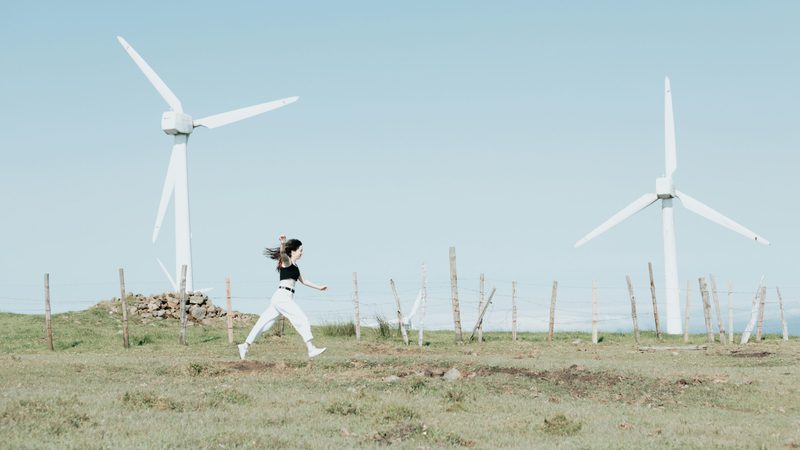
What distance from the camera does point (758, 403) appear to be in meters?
16.5

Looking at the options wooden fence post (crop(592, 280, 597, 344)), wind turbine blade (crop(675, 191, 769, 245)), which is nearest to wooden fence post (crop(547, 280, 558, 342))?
wooden fence post (crop(592, 280, 597, 344))

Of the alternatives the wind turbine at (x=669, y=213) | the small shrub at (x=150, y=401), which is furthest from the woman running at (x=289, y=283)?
the wind turbine at (x=669, y=213)

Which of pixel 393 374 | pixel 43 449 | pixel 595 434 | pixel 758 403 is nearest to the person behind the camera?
pixel 43 449

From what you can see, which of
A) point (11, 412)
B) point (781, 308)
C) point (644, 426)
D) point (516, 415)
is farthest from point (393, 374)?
point (781, 308)

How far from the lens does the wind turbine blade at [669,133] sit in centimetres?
4603

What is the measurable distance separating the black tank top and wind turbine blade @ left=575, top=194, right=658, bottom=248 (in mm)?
26222

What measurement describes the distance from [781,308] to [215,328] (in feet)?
74.4

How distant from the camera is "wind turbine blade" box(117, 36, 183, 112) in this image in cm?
4234

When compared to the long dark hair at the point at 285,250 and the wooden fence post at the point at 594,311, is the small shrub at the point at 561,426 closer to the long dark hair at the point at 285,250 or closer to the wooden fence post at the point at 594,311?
the long dark hair at the point at 285,250

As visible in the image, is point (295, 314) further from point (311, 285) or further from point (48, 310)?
point (48, 310)

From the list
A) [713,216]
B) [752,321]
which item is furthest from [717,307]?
[713,216]

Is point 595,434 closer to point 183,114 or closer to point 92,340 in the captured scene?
point 92,340

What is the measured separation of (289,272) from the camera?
67.3 ft

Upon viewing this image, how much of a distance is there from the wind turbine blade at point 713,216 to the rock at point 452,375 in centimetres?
2936
